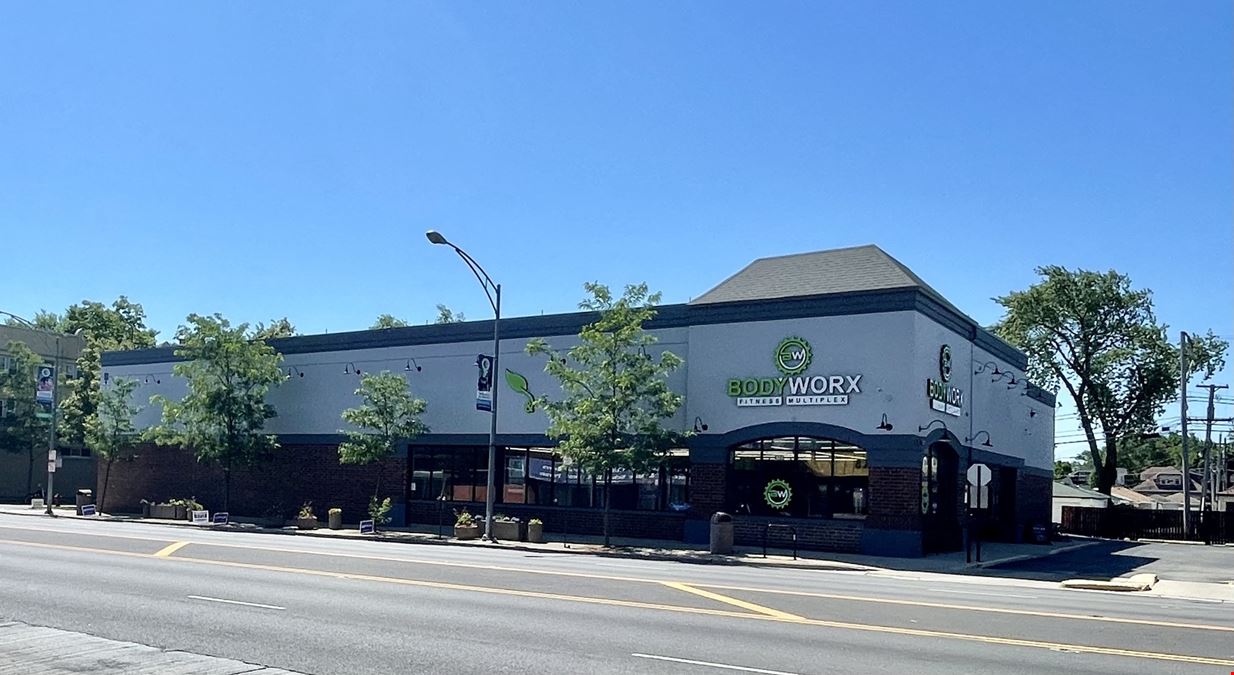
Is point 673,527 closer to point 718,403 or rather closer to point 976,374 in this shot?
point 718,403

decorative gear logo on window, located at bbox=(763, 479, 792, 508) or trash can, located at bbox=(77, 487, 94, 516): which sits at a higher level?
decorative gear logo on window, located at bbox=(763, 479, 792, 508)

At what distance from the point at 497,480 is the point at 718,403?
9.48 metres

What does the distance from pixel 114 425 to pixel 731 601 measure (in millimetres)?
38745

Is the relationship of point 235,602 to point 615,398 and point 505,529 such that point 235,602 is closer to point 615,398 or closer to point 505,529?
point 615,398

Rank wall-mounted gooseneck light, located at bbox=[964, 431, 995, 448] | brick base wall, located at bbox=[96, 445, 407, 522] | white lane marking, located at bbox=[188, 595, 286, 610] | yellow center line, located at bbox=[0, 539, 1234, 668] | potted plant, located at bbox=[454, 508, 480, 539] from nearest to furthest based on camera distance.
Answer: yellow center line, located at bbox=[0, 539, 1234, 668] → white lane marking, located at bbox=[188, 595, 286, 610] → potted plant, located at bbox=[454, 508, 480, 539] → wall-mounted gooseneck light, located at bbox=[964, 431, 995, 448] → brick base wall, located at bbox=[96, 445, 407, 522]

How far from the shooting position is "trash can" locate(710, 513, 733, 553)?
97.0 ft

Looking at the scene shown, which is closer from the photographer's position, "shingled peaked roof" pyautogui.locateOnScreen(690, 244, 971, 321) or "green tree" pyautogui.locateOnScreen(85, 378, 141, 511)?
"shingled peaked roof" pyautogui.locateOnScreen(690, 244, 971, 321)

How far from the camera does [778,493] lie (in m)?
32.1

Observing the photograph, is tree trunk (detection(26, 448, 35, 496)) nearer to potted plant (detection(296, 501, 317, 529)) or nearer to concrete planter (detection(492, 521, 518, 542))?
potted plant (detection(296, 501, 317, 529))

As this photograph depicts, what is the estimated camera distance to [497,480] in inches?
1508

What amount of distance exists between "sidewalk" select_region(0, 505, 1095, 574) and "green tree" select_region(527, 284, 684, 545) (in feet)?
5.69

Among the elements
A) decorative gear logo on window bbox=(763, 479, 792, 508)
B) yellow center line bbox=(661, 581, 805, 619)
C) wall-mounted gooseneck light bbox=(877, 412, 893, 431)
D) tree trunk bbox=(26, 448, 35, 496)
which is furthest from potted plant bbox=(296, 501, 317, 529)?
tree trunk bbox=(26, 448, 35, 496)

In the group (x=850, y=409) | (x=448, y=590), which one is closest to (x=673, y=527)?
(x=850, y=409)

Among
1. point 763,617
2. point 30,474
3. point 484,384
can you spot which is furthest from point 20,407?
point 763,617
